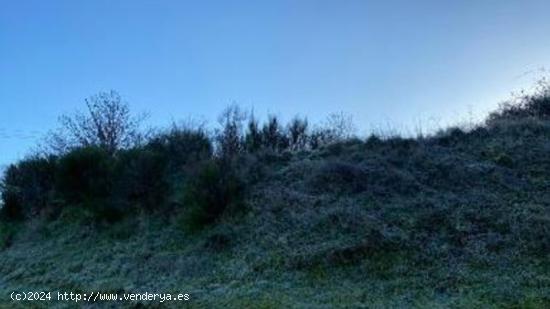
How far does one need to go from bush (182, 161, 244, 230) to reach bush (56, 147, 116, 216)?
11.5ft

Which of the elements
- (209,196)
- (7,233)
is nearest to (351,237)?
(209,196)

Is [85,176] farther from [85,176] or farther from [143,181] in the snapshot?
[143,181]

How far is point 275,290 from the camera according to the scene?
10.5 metres

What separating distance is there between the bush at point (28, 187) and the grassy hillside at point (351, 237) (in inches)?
114

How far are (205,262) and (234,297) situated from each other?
222 cm

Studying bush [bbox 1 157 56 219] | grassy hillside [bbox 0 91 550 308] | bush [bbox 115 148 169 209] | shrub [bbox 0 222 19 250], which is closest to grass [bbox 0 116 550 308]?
grassy hillside [bbox 0 91 550 308]

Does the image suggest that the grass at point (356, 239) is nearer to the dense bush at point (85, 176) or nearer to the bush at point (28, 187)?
the dense bush at point (85, 176)

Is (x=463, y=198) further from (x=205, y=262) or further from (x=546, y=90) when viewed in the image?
(x=546, y=90)

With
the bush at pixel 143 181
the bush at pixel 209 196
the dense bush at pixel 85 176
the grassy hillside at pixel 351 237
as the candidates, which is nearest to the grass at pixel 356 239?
the grassy hillside at pixel 351 237

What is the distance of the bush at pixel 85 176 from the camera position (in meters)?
17.6

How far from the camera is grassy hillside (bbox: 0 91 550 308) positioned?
10172mm

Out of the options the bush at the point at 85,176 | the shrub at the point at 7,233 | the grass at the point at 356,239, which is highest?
the bush at the point at 85,176

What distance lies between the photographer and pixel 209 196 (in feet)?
47.1

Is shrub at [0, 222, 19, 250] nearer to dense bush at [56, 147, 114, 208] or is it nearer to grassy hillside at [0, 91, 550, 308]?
grassy hillside at [0, 91, 550, 308]
